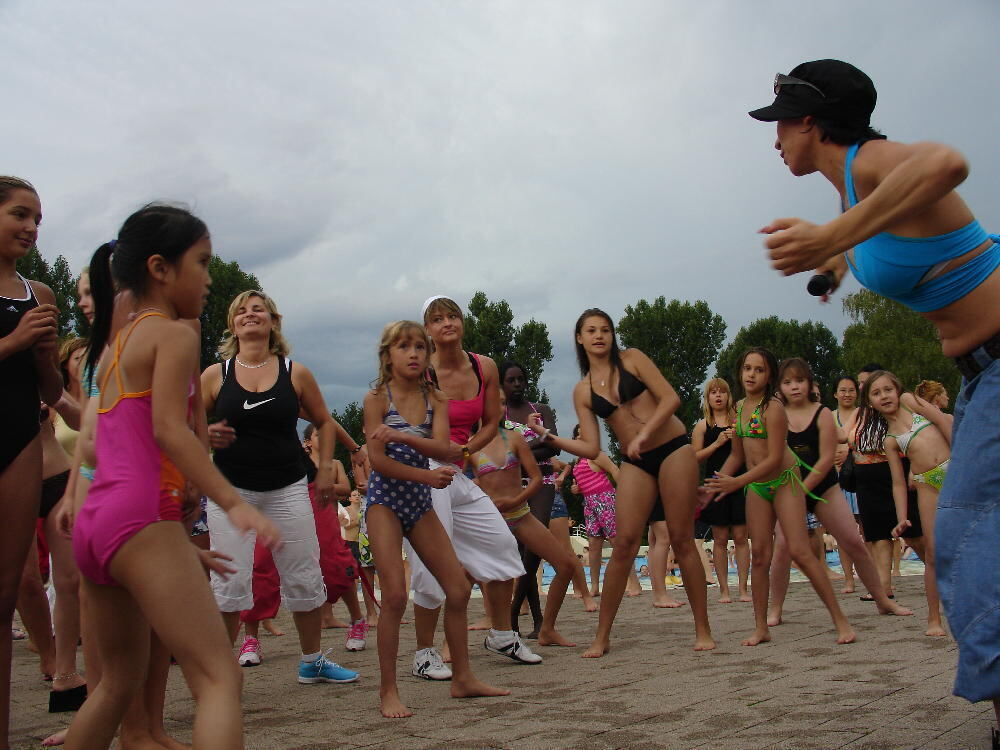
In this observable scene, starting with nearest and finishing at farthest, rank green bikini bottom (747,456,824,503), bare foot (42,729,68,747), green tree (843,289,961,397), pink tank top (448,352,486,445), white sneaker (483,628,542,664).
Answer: bare foot (42,729,68,747) → pink tank top (448,352,486,445) → white sneaker (483,628,542,664) → green bikini bottom (747,456,824,503) → green tree (843,289,961,397)

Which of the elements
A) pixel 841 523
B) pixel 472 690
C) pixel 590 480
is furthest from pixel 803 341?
pixel 472 690

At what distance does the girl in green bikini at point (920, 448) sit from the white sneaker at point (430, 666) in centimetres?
292

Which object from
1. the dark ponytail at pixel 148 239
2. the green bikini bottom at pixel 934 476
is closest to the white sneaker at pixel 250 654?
the dark ponytail at pixel 148 239

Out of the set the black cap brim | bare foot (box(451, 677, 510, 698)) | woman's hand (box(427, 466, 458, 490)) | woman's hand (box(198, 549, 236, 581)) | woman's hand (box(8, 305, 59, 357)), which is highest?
the black cap brim

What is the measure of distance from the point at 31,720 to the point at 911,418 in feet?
21.7

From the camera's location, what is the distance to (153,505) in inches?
112

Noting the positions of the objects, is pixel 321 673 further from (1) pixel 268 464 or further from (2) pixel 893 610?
(2) pixel 893 610

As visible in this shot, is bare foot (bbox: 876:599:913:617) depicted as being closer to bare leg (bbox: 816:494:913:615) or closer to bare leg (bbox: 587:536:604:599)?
bare leg (bbox: 816:494:913:615)

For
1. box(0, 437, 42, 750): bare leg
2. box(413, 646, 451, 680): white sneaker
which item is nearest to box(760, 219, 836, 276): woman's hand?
box(0, 437, 42, 750): bare leg

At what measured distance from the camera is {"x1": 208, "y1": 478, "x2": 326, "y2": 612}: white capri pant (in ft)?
18.7

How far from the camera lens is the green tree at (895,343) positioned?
171 ft

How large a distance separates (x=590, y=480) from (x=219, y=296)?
130ft

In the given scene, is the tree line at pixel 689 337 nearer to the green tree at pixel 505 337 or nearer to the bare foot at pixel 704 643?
the green tree at pixel 505 337

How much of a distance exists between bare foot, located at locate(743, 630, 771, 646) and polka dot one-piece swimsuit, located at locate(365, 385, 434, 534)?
2800mm
